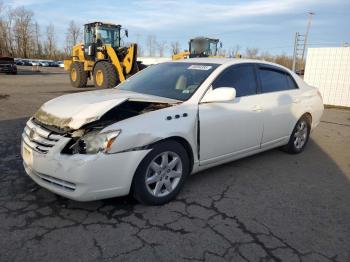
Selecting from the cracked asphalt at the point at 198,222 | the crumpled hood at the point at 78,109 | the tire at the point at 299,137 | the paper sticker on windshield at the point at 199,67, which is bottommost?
A: the cracked asphalt at the point at 198,222

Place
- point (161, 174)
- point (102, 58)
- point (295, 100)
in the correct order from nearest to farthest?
point (161, 174) < point (295, 100) < point (102, 58)

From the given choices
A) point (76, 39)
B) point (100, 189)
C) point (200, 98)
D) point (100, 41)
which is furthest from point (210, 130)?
point (76, 39)

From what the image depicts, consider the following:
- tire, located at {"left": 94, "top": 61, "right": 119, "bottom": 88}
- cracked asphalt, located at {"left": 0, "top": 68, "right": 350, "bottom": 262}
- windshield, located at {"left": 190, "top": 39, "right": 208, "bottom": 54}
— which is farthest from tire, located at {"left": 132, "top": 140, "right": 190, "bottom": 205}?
windshield, located at {"left": 190, "top": 39, "right": 208, "bottom": 54}

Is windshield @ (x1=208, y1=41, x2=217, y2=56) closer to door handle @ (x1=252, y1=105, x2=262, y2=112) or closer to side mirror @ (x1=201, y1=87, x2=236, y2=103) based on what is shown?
door handle @ (x1=252, y1=105, x2=262, y2=112)

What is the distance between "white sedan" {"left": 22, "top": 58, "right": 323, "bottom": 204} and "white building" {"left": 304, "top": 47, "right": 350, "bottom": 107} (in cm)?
1032

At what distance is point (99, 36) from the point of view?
16.6 meters

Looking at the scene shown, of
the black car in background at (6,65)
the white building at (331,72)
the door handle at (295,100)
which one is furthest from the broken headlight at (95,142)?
the black car in background at (6,65)

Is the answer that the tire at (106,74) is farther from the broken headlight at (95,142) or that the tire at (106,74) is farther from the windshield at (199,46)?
the broken headlight at (95,142)

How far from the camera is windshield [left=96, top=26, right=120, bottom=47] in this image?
1659cm

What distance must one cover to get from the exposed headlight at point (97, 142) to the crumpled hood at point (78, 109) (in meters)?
0.15

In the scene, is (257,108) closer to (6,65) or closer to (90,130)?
(90,130)

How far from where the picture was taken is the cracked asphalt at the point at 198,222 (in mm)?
2803

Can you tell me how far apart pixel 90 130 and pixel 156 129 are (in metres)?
0.66

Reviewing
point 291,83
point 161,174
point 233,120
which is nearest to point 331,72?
point 291,83
